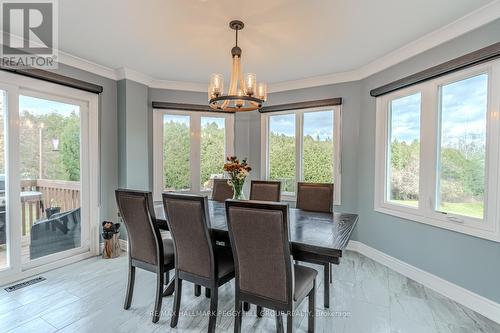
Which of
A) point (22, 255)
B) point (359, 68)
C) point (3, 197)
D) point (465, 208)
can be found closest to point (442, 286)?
point (465, 208)

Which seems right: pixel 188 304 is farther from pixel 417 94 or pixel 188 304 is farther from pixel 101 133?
pixel 417 94

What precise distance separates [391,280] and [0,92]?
15.1 ft

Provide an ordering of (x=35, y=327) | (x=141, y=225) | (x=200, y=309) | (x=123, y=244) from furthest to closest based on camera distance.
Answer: (x=123, y=244), (x=200, y=309), (x=141, y=225), (x=35, y=327)

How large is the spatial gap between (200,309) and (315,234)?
1.25 m

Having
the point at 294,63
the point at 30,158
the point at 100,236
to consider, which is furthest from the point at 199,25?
the point at 100,236

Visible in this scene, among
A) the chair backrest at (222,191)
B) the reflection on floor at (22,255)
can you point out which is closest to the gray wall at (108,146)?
the reflection on floor at (22,255)

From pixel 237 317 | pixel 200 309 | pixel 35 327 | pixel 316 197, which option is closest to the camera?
pixel 237 317

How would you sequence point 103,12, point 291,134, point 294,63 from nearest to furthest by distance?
point 103,12, point 294,63, point 291,134

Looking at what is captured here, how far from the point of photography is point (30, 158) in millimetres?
2924

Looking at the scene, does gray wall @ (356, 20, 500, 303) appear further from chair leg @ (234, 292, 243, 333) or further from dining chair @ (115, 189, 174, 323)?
dining chair @ (115, 189, 174, 323)

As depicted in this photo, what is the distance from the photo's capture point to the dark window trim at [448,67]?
2.13 metres

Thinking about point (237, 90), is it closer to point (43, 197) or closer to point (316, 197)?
point (316, 197)

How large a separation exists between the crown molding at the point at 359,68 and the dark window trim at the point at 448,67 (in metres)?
0.23

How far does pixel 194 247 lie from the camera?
1.90m
